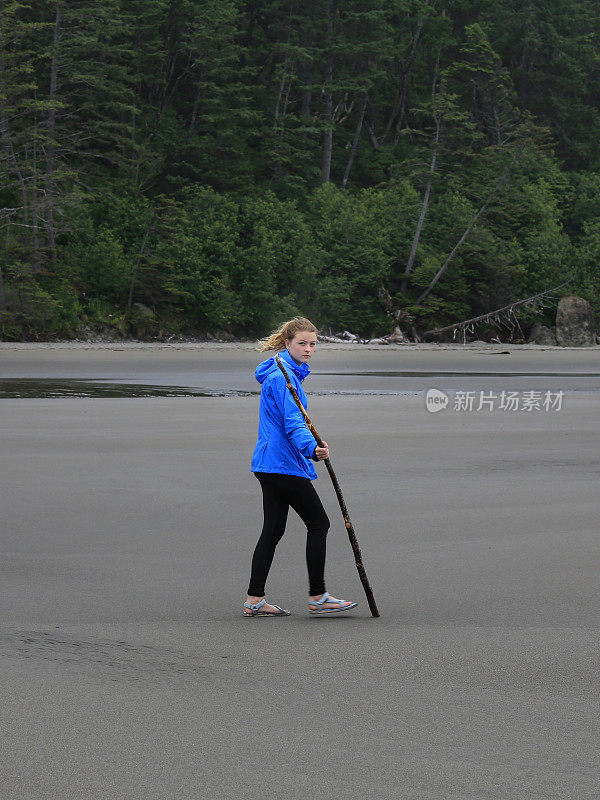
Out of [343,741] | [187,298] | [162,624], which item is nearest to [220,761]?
[343,741]

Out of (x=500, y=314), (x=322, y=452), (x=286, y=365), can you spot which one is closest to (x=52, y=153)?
(x=500, y=314)

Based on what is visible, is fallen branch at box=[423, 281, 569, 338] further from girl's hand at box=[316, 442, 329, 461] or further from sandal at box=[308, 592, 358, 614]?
girl's hand at box=[316, 442, 329, 461]

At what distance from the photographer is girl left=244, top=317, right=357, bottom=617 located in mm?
6695

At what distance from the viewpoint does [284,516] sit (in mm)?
6977

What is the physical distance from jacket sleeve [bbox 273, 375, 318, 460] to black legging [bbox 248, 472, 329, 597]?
261 mm

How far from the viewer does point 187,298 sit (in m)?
52.9

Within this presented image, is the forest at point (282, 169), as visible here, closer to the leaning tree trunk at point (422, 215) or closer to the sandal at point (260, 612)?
the leaning tree trunk at point (422, 215)

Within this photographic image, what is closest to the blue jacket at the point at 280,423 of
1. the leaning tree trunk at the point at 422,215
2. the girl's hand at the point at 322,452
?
the girl's hand at the point at 322,452

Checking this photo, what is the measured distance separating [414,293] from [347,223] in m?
4.59

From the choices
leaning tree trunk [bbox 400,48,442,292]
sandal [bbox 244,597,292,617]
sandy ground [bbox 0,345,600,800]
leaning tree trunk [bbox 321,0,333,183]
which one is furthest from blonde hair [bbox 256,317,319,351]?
leaning tree trunk [bbox 321,0,333,183]

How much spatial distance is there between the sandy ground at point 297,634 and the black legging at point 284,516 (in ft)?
0.76

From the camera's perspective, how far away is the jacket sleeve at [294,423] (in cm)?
654

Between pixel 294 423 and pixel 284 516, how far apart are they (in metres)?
0.66

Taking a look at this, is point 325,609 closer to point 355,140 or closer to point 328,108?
point 328,108
